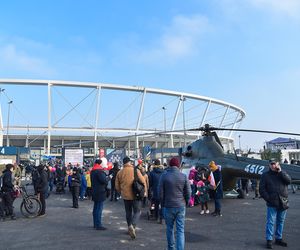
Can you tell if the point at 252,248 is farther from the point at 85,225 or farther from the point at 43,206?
the point at 43,206

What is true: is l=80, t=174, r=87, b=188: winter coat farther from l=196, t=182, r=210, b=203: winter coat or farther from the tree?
the tree

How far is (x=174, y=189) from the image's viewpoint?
611cm

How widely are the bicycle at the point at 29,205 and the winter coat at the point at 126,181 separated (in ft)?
13.3

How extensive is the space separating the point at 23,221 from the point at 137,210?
425 cm

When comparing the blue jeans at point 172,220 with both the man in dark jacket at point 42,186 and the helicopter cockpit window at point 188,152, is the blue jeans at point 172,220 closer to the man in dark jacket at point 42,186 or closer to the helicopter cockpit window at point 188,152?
the man in dark jacket at point 42,186

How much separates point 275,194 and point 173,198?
87.6 inches

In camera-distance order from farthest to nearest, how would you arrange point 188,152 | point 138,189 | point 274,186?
point 188,152, point 138,189, point 274,186

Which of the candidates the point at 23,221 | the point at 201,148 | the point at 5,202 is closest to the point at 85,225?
the point at 23,221

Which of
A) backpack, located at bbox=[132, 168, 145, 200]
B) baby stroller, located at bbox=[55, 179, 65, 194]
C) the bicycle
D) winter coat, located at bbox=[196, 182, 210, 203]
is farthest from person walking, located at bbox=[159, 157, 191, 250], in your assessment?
baby stroller, located at bbox=[55, 179, 65, 194]

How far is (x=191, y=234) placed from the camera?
25.8ft

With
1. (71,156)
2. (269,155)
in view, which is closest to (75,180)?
(71,156)

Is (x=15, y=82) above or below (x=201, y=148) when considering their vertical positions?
above

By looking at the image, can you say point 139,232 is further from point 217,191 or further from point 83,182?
point 83,182

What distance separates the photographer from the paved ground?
22.8ft
